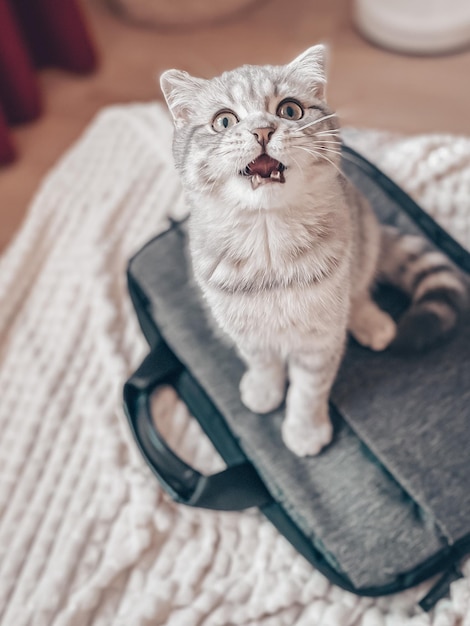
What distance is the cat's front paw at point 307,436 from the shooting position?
104 cm

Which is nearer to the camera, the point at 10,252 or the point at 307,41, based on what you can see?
the point at 10,252

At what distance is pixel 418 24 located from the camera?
6.11 feet

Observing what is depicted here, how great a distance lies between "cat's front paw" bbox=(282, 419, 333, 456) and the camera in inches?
41.0

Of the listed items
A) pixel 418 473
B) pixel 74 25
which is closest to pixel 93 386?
pixel 418 473

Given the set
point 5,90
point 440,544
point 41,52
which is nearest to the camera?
point 440,544

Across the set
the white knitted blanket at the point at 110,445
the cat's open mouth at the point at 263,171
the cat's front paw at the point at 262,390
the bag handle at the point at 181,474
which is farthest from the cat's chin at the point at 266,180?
the white knitted blanket at the point at 110,445

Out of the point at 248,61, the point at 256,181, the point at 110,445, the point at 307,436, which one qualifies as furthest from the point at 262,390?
the point at 248,61

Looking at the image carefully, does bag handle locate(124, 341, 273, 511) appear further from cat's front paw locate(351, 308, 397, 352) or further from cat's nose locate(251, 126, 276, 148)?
cat's nose locate(251, 126, 276, 148)

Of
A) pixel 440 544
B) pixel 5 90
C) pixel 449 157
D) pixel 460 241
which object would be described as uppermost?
pixel 5 90

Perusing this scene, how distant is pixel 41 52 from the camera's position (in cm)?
197

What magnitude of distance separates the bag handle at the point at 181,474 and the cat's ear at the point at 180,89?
1.61 feet

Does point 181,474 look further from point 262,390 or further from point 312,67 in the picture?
point 312,67

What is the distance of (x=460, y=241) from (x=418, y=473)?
19.5 inches

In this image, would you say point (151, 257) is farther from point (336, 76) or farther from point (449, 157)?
point (336, 76)
